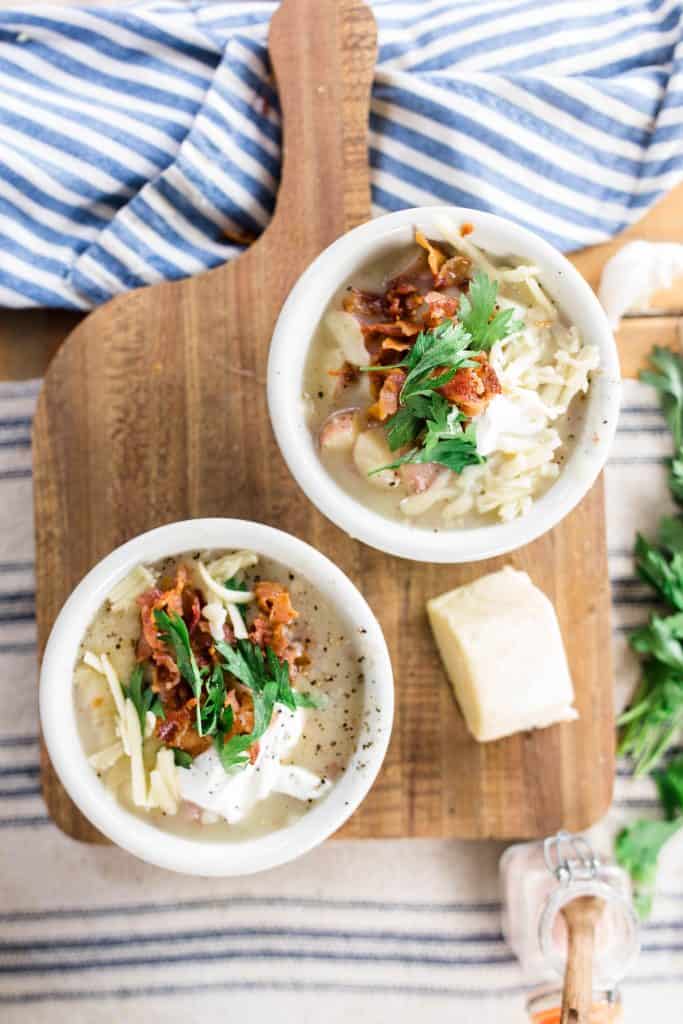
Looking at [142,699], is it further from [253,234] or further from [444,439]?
[253,234]

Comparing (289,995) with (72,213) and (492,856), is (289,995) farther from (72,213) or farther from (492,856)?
(72,213)

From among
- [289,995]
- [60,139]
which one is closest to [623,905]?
[289,995]

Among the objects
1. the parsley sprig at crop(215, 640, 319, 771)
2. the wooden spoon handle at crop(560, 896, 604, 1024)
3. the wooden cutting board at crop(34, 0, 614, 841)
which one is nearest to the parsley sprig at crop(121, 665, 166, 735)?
the parsley sprig at crop(215, 640, 319, 771)

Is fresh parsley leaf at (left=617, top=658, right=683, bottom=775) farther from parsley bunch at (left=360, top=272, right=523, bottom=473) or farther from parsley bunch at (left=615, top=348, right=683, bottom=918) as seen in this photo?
parsley bunch at (left=360, top=272, right=523, bottom=473)

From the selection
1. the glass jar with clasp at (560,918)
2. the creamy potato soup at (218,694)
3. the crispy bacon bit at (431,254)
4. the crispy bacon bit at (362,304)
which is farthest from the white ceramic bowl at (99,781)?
the glass jar with clasp at (560,918)

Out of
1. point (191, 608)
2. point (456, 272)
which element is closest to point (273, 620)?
point (191, 608)
